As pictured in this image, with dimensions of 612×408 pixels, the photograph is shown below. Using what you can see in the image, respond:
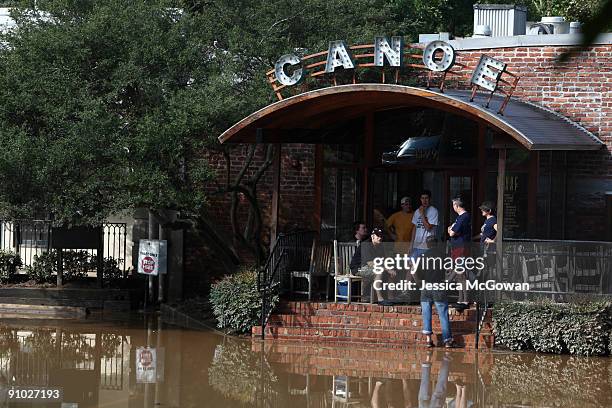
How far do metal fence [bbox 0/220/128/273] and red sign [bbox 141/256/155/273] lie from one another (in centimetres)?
161

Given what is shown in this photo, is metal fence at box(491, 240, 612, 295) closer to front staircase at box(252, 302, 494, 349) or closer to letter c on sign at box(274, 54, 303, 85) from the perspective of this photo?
front staircase at box(252, 302, 494, 349)

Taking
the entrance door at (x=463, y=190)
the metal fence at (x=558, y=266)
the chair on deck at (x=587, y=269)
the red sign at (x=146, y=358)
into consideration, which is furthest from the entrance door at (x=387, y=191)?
the red sign at (x=146, y=358)

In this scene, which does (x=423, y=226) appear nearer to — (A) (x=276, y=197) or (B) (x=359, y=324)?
(B) (x=359, y=324)

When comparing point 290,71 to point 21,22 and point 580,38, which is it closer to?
point 21,22

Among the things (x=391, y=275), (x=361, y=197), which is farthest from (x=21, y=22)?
(x=391, y=275)

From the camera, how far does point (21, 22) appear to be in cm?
1560

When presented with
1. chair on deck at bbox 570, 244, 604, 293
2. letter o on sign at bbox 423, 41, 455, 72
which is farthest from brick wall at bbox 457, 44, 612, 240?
chair on deck at bbox 570, 244, 604, 293

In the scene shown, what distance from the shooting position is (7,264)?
680 inches

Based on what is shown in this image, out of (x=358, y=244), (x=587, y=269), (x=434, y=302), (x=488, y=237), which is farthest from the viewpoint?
(x=358, y=244)

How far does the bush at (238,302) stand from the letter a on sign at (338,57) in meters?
3.19

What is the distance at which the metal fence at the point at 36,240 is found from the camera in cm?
1811

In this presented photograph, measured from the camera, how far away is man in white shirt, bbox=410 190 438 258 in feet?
44.2

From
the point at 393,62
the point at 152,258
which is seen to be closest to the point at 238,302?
the point at 152,258

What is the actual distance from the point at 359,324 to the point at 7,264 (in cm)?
731
